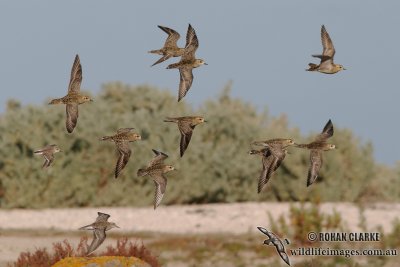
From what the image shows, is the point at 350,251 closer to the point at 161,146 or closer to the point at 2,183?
the point at 161,146

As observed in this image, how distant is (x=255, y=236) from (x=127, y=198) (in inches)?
253

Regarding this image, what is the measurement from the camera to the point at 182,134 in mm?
7941

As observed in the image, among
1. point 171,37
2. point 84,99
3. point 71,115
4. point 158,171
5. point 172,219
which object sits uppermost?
point 171,37

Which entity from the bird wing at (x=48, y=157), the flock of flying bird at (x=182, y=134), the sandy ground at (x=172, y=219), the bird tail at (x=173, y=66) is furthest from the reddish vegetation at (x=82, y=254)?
the sandy ground at (x=172, y=219)

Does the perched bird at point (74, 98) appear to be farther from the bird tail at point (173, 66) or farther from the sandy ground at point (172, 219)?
the sandy ground at point (172, 219)

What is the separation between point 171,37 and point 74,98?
1.23 meters

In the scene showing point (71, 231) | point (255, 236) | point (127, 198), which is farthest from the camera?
point (127, 198)

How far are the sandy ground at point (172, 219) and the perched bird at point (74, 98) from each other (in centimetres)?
1027

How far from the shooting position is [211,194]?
24719 mm

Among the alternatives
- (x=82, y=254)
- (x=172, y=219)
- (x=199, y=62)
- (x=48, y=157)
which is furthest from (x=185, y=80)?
(x=172, y=219)

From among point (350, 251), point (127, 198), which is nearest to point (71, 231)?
point (127, 198)

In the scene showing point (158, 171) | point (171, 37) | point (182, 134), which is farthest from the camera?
point (171, 37)

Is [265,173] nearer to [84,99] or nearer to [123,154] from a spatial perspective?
[123,154]

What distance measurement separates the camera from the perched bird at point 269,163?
7480 mm
